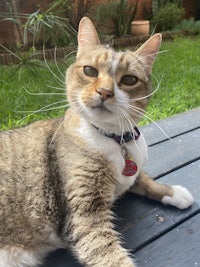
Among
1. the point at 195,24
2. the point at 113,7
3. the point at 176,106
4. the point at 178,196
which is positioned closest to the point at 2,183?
the point at 178,196

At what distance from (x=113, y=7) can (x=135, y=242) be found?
15.9ft

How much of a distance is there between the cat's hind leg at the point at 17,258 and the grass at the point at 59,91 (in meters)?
1.15

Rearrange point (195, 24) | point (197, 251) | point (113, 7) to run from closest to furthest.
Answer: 1. point (197, 251)
2. point (113, 7)
3. point (195, 24)

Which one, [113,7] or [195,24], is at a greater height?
[113,7]

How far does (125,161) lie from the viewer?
1.25 meters

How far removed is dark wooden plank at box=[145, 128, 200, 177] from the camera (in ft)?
5.25

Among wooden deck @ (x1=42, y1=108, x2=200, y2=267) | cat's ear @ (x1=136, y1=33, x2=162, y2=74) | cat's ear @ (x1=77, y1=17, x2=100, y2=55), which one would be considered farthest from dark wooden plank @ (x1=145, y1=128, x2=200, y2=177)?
cat's ear @ (x1=77, y1=17, x2=100, y2=55)

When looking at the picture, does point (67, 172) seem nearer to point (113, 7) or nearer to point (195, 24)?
point (113, 7)

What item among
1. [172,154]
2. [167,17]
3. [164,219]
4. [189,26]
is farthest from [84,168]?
[189,26]

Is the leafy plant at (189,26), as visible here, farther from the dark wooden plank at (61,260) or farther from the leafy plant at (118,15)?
the dark wooden plank at (61,260)

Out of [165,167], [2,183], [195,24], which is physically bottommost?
[195,24]

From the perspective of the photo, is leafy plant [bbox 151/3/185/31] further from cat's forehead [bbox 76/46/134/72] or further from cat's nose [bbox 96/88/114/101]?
cat's nose [bbox 96/88/114/101]

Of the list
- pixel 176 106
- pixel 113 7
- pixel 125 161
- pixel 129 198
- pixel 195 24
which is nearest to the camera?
pixel 125 161

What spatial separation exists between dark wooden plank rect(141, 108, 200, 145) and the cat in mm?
557
